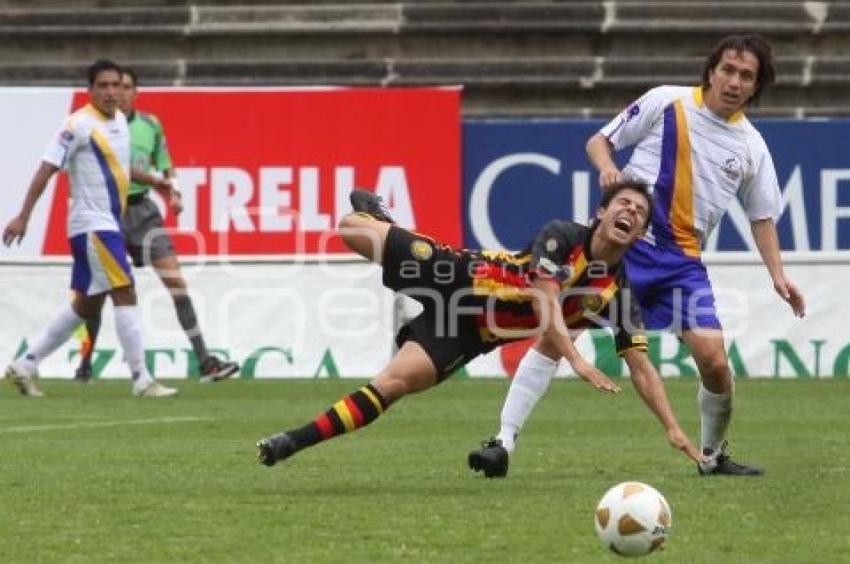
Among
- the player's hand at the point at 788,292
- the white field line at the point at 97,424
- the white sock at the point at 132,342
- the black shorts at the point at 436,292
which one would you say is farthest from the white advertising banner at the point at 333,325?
the black shorts at the point at 436,292

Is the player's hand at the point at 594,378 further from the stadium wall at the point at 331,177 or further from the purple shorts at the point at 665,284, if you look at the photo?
the stadium wall at the point at 331,177

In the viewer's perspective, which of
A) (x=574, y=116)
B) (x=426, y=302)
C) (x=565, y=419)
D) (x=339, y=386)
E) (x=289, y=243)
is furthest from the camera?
(x=574, y=116)

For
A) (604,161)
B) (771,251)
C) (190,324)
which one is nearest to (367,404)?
(604,161)

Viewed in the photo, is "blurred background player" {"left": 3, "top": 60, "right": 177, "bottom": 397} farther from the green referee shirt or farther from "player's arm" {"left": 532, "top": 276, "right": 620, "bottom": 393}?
"player's arm" {"left": 532, "top": 276, "right": 620, "bottom": 393}

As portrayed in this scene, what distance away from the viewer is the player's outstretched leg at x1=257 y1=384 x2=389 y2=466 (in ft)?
27.8

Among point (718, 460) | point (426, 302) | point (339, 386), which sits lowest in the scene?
point (339, 386)

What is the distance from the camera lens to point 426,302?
8.83 metres

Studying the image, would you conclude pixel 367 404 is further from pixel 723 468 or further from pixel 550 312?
pixel 723 468

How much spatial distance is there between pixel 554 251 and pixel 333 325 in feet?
26.8

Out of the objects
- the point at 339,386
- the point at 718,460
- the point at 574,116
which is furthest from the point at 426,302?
the point at 574,116

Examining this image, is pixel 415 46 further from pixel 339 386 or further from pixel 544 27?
pixel 339 386

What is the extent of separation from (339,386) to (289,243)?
259 cm

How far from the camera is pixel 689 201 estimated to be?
9.59m

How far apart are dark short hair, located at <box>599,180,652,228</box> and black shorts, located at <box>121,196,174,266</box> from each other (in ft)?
24.5
